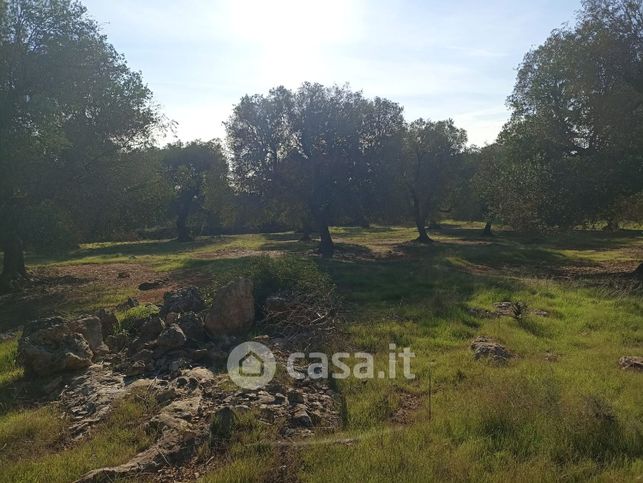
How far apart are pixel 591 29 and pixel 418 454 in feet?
61.4

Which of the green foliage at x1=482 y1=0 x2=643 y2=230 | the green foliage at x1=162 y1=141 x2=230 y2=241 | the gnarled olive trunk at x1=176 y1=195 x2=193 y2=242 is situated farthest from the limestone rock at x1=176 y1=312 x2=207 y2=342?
the gnarled olive trunk at x1=176 y1=195 x2=193 y2=242

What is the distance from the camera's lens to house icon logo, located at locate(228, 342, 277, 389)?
7.05 meters

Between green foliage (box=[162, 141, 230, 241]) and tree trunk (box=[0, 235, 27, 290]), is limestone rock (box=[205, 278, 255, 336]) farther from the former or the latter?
green foliage (box=[162, 141, 230, 241])

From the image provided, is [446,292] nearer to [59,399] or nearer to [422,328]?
[422,328]

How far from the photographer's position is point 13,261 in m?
19.8

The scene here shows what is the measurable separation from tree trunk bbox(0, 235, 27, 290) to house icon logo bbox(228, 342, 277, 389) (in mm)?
14838

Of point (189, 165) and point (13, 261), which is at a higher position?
point (189, 165)

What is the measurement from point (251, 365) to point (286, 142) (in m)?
21.8

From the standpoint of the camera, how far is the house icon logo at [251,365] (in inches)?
278

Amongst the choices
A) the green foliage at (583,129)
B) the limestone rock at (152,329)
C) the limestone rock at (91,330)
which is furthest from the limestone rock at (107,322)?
the green foliage at (583,129)

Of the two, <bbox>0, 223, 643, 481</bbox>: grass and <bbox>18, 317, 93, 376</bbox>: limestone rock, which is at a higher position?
<bbox>18, 317, 93, 376</bbox>: limestone rock

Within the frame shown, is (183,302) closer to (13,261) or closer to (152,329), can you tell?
(152,329)
